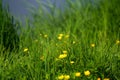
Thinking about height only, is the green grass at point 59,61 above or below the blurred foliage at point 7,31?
below

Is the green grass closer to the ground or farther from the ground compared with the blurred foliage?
closer to the ground

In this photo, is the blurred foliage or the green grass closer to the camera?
the green grass

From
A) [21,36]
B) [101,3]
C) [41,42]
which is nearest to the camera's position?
[41,42]

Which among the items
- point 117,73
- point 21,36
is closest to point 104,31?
point 21,36

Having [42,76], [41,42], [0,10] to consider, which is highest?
[0,10]

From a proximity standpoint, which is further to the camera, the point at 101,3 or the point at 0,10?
the point at 101,3

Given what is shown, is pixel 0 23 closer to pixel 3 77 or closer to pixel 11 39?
pixel 11 39

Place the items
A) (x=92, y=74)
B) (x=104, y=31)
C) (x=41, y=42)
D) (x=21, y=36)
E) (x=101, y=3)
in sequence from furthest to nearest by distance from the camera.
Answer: (x=101, y=3) < (x=104, y=31) < (x=21, y=36) < (x=41, y=42) < (x=92, y=74)

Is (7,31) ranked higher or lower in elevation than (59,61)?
higher

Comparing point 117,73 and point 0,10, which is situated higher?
point 0,10

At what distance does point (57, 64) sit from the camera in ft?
12.2

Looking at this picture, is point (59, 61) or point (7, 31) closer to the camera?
point (59, 61)

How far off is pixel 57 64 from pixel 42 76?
18 centimetres

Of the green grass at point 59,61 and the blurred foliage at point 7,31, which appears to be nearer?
the green grass at point 59,61
